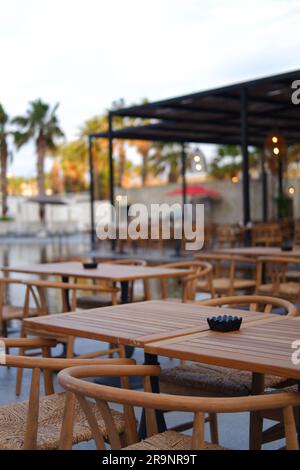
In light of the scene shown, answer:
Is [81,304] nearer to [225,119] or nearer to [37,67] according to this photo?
[37,67]

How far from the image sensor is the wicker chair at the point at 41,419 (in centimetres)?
222

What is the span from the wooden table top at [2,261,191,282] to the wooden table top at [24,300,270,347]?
142 centimetres

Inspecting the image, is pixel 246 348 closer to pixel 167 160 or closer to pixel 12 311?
pixel 12 311

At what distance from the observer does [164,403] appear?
1.83 metres

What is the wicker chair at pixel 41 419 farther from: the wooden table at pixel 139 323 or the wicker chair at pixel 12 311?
the wicker chair at pixel 12 311

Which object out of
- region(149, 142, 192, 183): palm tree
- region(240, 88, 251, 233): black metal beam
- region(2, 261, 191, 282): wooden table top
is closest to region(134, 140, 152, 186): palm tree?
region(149, 142, 192, 183): palm tree

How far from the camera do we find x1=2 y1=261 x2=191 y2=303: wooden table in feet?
15.9

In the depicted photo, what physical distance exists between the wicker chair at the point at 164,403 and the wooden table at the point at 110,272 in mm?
2577

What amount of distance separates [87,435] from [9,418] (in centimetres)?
36

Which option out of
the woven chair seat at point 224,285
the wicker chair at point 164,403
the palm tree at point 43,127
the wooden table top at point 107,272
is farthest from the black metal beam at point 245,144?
the wicker chair at point 164,403

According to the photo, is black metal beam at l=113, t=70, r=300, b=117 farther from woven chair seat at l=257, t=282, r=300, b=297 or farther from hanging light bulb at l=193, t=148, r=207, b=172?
woven chair seat at l=257, t=282, r=300, b=297

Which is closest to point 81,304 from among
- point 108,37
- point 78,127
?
point 108,37

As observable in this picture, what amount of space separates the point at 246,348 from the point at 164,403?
0.62 metres

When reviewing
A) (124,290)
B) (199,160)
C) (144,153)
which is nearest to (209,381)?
(124,290)
